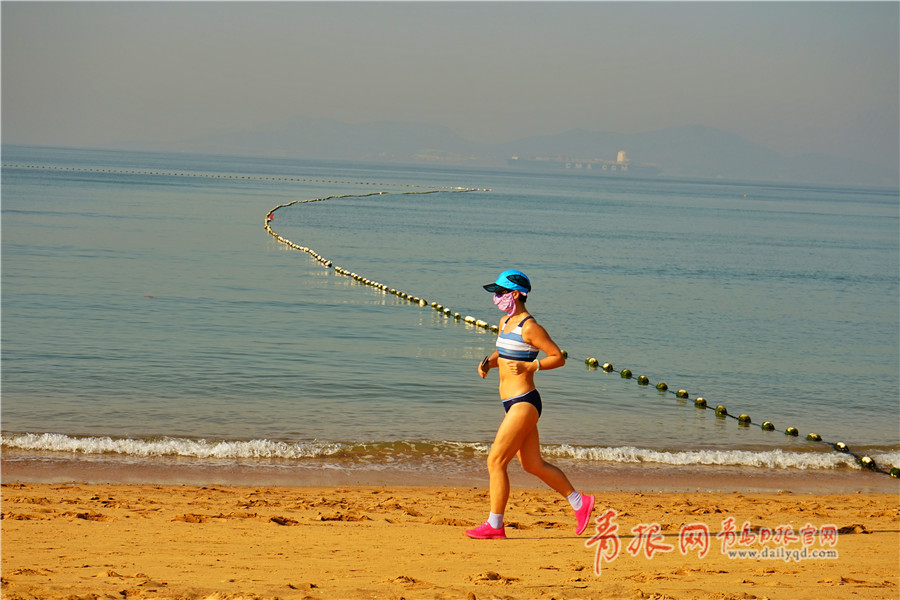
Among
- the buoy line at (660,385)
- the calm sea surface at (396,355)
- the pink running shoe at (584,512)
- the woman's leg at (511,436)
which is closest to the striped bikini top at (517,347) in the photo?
the woman's leg at (511,436)

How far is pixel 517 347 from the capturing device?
7.89 meters

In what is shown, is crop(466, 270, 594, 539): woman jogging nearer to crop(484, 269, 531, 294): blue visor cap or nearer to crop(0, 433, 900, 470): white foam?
crop(484, 269, 531, 294): blue visor cap

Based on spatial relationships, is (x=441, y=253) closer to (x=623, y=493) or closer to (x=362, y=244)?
(x=362, y=244)

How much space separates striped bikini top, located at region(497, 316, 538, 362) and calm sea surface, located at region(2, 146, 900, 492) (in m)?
4.68

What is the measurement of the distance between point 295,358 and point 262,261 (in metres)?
17.8

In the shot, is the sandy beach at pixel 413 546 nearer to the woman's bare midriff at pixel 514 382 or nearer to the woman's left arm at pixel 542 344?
the woman's bare midriff at pixel 514 382

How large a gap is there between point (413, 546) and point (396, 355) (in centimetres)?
1144

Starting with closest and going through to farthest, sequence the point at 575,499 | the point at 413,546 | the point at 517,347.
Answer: the point at 517,347, the point at 413,546, the point at 575,499

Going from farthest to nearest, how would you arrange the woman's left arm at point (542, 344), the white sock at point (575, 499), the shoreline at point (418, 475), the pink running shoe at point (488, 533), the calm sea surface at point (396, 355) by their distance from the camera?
1. the calm sea surface at point (396, 355)
2. the shoreline at point (418, 475)
3. the white sock at point (575, 499)
4. the pink running shoe at point (488, 533)
5. the woman's left arm at point (542, 344)

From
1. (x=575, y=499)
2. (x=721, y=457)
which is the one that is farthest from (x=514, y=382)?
(x=721, y=457)

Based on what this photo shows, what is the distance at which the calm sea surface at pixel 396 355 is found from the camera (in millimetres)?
13289

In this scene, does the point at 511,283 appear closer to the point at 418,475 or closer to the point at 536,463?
the point at 536,463

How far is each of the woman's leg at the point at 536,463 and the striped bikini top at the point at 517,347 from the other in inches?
25.2

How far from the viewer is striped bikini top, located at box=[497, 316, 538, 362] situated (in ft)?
25.8
